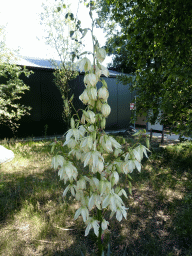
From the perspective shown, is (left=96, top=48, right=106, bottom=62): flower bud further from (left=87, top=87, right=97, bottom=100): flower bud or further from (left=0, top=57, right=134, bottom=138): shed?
(left=0, top=57, right=134, bottom=138): shed

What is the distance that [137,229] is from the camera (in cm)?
233

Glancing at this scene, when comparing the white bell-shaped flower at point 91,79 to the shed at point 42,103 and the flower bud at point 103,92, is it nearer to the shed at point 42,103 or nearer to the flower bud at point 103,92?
the flower bud at point 103,92

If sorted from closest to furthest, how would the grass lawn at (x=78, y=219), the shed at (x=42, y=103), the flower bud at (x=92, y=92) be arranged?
the flower bud at (x=92, y=92)
the grass lawn at (x=78, y=219)
the shed at (x=42, y=103)

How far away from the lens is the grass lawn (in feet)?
6.66

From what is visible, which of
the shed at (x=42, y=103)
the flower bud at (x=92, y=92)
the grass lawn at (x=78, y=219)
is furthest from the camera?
the shed at (x=42, y=103)

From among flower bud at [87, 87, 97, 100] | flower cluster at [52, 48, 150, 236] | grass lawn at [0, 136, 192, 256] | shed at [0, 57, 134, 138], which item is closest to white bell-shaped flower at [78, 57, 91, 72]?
flower cluster at [52, 48, 150, 236]

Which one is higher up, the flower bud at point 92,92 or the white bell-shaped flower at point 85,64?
the white bell-shaped flower at point 85,64

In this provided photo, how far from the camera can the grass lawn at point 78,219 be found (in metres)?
2.03

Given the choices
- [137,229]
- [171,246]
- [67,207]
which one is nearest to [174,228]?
[171,246]

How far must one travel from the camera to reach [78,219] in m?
2.54

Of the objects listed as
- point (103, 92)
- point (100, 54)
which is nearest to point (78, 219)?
point (103, 92)

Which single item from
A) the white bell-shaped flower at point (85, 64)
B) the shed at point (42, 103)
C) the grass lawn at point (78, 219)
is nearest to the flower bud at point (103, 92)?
the white bell-shaped flower at point (85, 64)

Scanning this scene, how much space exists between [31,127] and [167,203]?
7320mm

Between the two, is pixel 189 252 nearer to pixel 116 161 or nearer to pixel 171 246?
pixel 171 246
